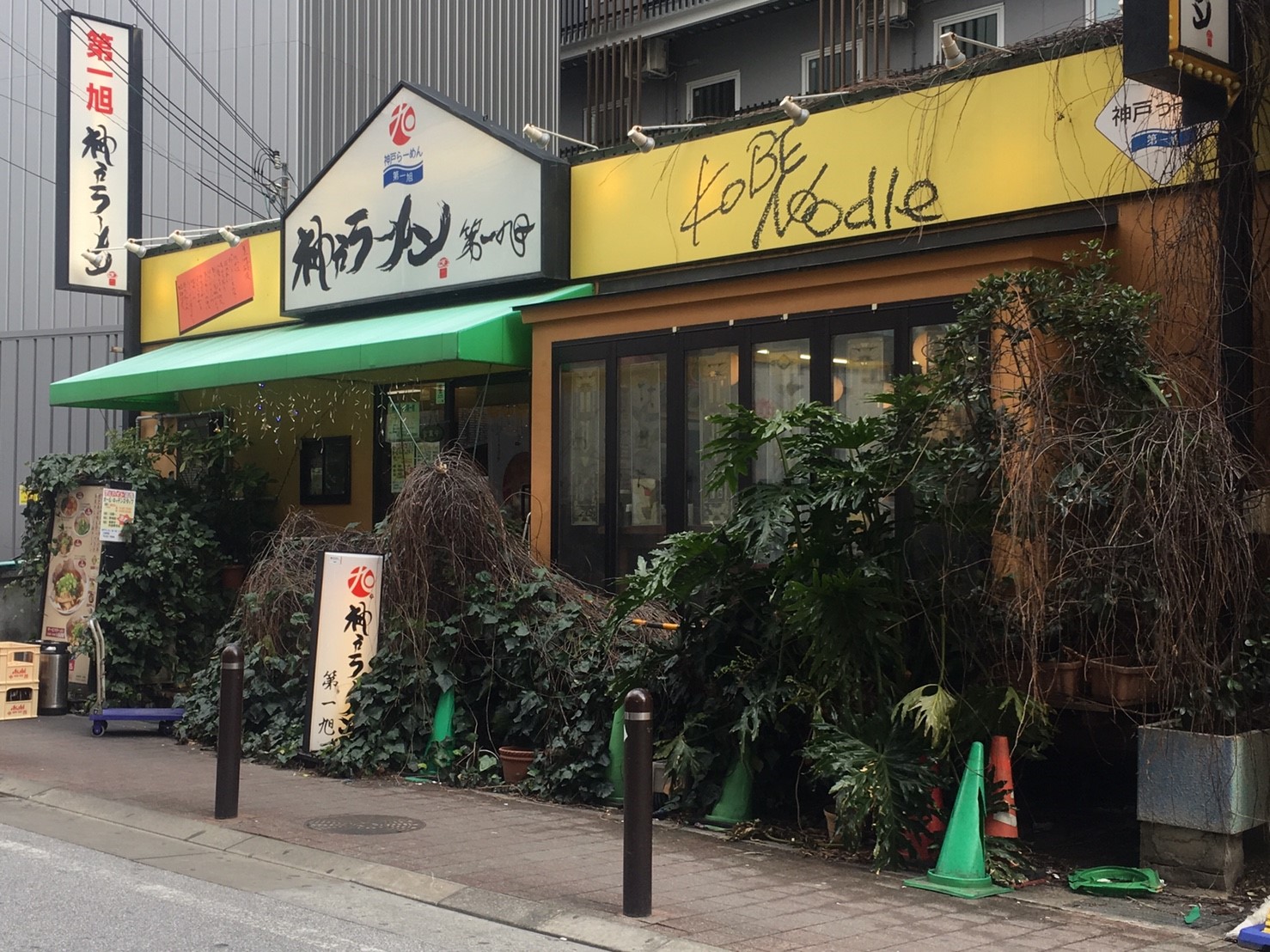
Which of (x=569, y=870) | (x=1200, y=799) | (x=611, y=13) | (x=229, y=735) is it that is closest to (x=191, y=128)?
(x=611, y=13)

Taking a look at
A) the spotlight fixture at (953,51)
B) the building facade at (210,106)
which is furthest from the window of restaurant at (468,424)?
the spotlight fixture at (953,51)

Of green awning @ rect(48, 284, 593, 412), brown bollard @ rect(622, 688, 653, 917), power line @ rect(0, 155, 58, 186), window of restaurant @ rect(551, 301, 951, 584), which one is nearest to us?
brown bollard @ rect(622, 688, 653, 917)

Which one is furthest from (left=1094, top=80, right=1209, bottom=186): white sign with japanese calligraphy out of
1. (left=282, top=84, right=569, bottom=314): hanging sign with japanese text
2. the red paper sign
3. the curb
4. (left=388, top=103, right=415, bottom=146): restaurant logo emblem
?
the red paper sign

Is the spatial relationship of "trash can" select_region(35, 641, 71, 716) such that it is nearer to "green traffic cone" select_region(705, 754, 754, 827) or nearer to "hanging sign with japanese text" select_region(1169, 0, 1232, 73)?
"green traffic cone" select_region(705, 754, 754, 827)

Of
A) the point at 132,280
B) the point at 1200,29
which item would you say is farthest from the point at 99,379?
the point at 1200,29

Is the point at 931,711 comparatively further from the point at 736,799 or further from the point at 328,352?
the point at 328,352

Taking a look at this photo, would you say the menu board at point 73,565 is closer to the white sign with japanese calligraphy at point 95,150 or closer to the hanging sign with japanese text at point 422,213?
the hanging sign with japanese text at point 422,213

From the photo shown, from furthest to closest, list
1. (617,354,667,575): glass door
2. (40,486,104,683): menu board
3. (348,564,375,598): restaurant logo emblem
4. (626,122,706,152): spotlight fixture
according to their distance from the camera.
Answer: (40,486,104,683): menu board
(626,122,706,152): spotlight fixture
(617,354,667,575): glass door
(348,564,375,598): restaurant logo emblem

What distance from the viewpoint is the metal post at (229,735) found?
28.6 ft

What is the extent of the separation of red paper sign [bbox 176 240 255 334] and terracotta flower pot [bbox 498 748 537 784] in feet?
26.9

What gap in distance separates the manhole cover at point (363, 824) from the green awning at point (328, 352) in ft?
14.3

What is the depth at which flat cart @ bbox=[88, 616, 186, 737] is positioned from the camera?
12.5 metres

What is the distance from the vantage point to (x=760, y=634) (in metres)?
8.88

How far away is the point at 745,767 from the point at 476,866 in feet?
6.22
